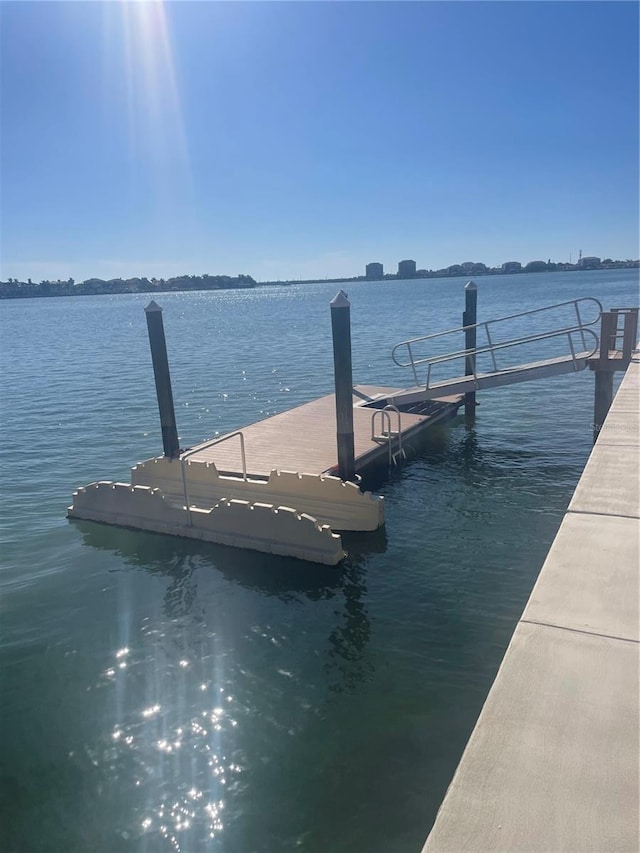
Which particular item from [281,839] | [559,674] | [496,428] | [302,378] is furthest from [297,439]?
[302,378]

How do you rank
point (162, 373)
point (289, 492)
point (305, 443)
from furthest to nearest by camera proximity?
point (305, 443)
point (162, 373)
point (289, 492)

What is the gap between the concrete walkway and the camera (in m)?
1.96

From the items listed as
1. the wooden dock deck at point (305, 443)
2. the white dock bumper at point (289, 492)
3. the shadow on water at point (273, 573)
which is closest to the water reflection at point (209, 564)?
the shadow on water at point (273, 573)

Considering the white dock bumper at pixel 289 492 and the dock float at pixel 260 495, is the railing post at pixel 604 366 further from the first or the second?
the white dock bumper at pixel 289 492

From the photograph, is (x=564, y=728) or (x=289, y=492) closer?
(x=564, y=728)

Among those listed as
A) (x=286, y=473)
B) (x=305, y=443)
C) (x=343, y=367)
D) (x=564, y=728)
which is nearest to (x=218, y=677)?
(x=286, y=473)

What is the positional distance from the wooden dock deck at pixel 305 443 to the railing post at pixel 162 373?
0.50 metres

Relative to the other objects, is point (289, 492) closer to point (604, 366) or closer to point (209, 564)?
point (209, 564)

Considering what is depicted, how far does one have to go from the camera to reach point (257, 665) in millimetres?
6656

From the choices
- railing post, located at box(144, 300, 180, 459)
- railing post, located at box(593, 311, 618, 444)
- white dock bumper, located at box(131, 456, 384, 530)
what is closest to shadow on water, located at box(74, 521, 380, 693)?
white dock bumper, located at box(131, 456, 384, 530)

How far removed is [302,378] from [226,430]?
30.3 ft

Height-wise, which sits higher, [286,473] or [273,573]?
[286,473]

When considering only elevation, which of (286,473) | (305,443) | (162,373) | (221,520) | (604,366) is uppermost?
(162,373)

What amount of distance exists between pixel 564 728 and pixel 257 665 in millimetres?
4827
